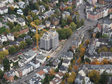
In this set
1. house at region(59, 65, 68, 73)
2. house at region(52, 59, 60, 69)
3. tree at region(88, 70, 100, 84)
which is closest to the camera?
tree at region(88, 70, 100, 84)

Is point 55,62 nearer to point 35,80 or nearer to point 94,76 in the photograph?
point 35,80

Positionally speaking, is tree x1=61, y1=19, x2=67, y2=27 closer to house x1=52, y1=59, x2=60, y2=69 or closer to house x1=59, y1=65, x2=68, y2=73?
house x1=52, y1=59, x2=60, y2=69

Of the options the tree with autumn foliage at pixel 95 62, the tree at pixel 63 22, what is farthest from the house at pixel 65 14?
the tree with autumn foliage at pixel 95 62

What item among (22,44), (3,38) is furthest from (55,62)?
(3,38)

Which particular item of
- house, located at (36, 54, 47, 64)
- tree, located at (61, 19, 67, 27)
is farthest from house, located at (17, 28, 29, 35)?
house, located at (36, 54, 47, 64)

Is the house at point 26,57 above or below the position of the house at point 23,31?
below

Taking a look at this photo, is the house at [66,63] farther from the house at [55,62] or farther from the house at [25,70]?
the house at [25,70]
